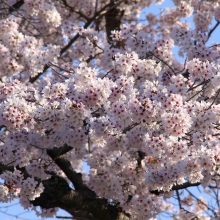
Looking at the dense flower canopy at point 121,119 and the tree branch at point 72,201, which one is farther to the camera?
the tree branch at point 72,201

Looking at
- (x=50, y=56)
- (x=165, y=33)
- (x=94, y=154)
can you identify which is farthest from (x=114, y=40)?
(x=165, y=33)

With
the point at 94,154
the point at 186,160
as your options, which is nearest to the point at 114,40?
the point at 94,154

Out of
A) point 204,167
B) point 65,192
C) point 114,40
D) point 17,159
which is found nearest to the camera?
point 204,167

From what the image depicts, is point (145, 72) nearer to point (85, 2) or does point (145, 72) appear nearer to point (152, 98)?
point (152, 98)

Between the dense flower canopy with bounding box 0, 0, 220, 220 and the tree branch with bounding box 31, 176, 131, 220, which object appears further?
the tree branch with bounding box 31, 176, 131, 220

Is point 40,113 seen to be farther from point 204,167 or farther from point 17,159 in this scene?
point 204,167

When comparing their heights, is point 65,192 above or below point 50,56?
below

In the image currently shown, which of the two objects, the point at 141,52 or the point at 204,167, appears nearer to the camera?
the point at 204,167

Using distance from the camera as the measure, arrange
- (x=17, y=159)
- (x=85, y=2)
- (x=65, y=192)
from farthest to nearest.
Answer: (x=85, y=2), (x=65, y=192), (x=17, y=159)

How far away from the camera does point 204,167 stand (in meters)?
5.98

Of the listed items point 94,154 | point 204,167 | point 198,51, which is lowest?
point 204,167

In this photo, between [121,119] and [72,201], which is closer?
[121,119]

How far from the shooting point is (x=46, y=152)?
8156 millimetres

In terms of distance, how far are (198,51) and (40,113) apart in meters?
3.27
